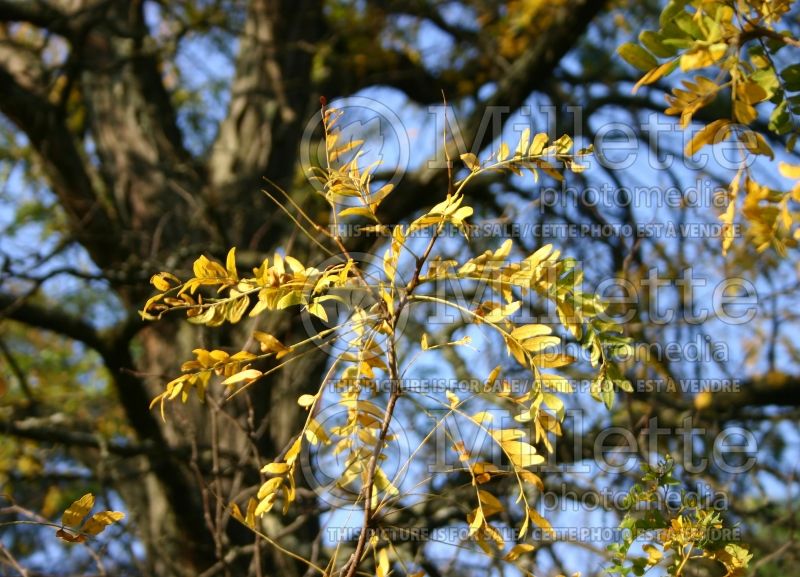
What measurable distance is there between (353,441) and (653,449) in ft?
6.56

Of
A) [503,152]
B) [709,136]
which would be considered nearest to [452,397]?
[503,152]

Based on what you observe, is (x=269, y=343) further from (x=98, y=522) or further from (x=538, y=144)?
(x=538, y=144)

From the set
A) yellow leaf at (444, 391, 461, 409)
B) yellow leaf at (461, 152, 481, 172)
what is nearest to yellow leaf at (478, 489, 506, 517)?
Answer: yellow leaf at (444, 391, 461, 409)

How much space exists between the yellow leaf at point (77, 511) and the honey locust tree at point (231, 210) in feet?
2.08

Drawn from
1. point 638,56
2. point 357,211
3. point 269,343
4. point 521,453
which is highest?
point 638,56

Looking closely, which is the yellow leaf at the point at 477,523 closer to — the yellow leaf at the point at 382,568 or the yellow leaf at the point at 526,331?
the yellow leaf at the point at 382,568

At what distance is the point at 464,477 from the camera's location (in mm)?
3350

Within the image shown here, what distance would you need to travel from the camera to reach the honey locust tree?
10.5ft

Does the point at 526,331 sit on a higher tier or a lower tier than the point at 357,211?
lower

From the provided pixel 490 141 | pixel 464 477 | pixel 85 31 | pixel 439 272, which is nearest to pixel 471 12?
pixel 490 141

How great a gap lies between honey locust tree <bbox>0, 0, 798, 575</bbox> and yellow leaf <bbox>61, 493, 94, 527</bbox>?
634mm

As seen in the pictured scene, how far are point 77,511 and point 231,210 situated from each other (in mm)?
2934

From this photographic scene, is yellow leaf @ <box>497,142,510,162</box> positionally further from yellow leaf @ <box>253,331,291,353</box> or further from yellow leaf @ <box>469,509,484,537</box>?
yellow leaf @ <box>469,509,484,537</box>

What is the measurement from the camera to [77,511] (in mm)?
1370
